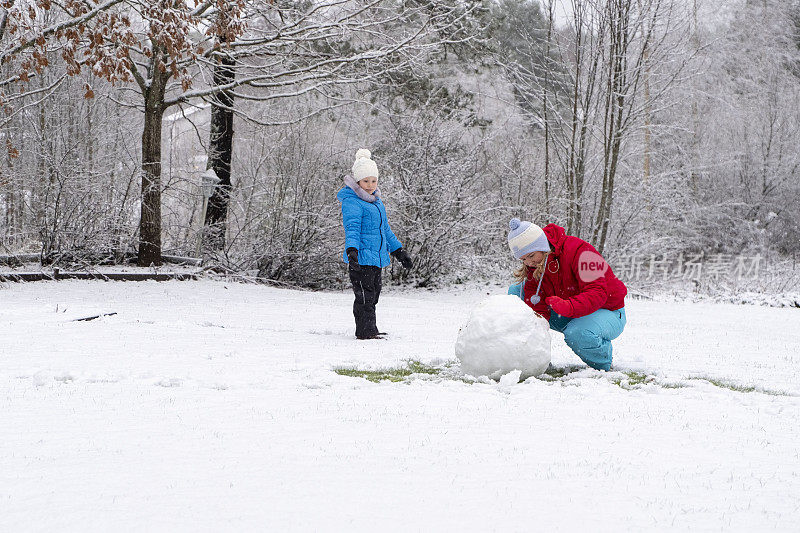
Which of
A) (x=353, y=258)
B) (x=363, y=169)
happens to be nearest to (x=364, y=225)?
(x=353, y=258)

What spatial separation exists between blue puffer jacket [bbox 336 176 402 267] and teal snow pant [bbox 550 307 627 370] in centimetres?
234

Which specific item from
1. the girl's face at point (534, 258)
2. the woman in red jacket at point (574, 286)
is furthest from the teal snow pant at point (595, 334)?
the girl's face at point (534, 258)

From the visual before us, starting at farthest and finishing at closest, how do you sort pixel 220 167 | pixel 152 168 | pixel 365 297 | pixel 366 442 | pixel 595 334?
pixel 220 167, pixel 152 168, pixel 365 297, pixel 595 334, pixel 366 442

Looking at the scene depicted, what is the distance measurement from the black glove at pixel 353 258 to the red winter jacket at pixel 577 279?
6.81ft

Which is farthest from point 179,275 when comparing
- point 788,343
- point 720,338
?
point 788,343

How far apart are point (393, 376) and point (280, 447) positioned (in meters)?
1.93

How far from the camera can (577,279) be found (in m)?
4.91

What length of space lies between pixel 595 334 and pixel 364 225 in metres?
2.76

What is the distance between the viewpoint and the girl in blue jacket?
21.8ft

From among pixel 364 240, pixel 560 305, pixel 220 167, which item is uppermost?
pixel 220 167

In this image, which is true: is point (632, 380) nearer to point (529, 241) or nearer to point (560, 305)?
point (560, 305)

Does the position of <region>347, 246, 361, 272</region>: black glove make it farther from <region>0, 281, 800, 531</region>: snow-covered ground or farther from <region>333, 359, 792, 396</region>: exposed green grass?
<region>333, 359, 792, 396</region>: exposed green grass

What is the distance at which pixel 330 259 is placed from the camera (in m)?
14.4

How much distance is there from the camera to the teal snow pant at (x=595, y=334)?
482 centimetres
